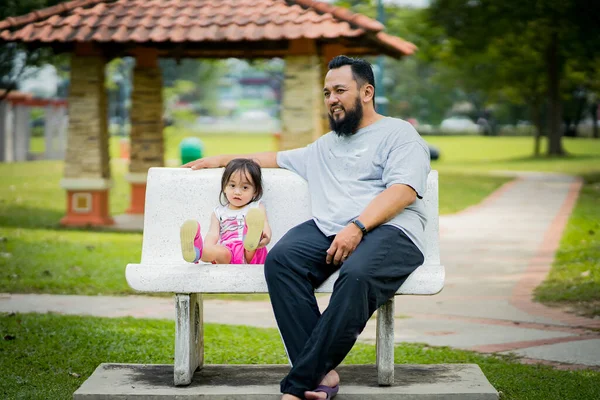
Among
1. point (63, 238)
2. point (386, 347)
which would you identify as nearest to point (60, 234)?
point (63, 238)

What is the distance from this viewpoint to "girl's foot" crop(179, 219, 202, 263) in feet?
14.4

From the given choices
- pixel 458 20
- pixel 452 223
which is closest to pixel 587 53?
pixel 458 20

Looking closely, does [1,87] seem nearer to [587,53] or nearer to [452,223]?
[452,223]

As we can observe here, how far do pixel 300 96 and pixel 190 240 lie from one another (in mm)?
8546

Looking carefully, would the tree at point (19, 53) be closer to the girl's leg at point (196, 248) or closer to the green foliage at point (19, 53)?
the green foliage at point (19, 53)

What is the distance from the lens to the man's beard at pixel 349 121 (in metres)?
4.64

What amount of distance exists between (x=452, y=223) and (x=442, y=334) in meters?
8.16

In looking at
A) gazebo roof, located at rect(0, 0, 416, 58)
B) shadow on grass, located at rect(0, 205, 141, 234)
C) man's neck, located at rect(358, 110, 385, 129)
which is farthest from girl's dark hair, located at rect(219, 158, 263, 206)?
shadow on grass, located at rect(0, 205, 141, 234)

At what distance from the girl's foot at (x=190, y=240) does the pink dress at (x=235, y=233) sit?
27cm

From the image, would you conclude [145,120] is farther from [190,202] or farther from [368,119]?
[368,119]

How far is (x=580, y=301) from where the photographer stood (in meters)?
7.96

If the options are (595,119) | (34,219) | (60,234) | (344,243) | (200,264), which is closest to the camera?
(344,243)

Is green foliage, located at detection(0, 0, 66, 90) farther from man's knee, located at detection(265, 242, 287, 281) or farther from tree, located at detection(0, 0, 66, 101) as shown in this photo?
man's knee, located at detection(265, 242, 287, 281)

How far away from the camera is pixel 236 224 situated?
477 cm
